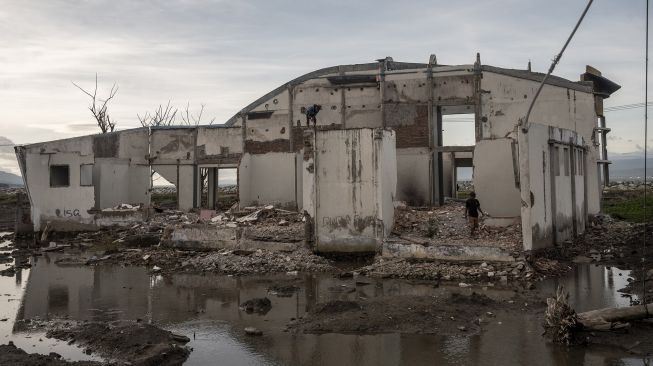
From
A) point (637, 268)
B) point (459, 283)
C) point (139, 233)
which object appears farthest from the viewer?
point (139, 233)

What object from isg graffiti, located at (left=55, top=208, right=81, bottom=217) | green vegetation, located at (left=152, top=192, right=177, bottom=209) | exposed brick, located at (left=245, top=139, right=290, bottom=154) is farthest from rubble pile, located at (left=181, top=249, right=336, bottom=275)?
green vegetation, located at (left=152, top=192, right=177, bottom=209)

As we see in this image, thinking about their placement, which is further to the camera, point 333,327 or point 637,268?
point 637,268

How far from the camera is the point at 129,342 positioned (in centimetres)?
697

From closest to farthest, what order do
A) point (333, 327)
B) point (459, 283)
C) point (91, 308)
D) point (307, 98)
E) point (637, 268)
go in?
point (333, 327)
point (91, 308)
point (459, 283)
point (637, 268)
point (307, 98)

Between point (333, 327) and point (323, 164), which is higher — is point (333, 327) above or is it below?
below

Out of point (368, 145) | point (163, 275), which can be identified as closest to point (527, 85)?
point (368, 145)

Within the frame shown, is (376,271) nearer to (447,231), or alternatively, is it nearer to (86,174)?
(447,231)

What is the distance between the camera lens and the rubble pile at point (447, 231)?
13.0 meters

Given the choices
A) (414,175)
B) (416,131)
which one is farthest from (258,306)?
(416,131)

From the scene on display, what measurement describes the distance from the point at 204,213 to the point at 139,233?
2.52 m

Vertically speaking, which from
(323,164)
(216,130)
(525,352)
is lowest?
(525,352)

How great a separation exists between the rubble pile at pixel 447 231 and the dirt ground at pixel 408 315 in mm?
3647

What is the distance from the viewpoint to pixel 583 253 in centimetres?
1465

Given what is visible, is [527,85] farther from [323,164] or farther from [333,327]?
[333,327]
